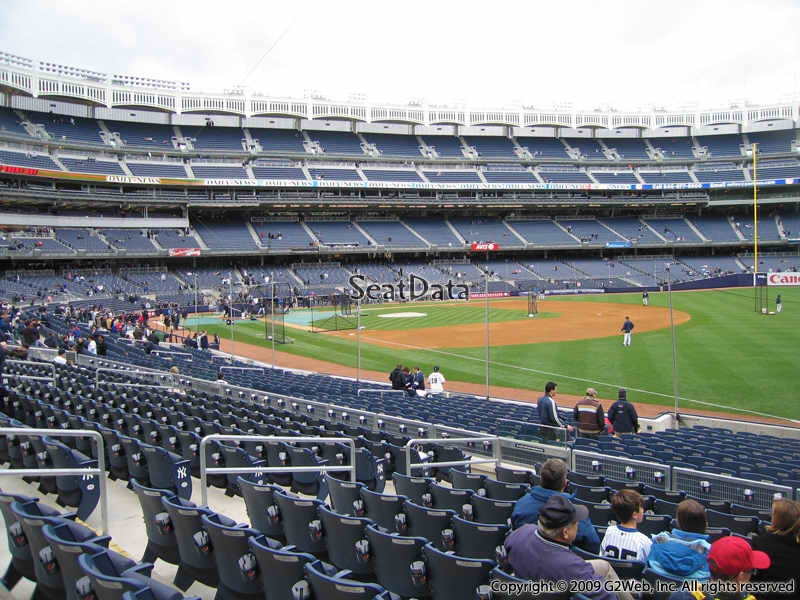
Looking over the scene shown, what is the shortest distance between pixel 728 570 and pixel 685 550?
48 cm

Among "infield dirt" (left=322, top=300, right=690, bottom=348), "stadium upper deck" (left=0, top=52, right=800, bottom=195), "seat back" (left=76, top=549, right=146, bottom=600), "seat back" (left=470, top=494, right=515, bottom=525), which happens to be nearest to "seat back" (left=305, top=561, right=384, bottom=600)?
"seat back" (left=76, top=549, right=146, bottom=600)

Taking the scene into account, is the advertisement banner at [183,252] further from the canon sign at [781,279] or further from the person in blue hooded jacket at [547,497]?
the person in blue hooded jacket at [547,497]

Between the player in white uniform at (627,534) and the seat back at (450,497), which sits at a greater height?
the player in white uniform at (627,534)

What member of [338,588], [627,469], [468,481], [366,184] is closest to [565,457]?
[627,469]

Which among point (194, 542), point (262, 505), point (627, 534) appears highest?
point (627, 534)

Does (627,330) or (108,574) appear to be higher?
(108,574)

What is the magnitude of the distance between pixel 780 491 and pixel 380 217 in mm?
71652

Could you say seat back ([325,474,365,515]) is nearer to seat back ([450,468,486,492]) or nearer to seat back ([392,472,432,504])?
seat back ([392,472,432,504])

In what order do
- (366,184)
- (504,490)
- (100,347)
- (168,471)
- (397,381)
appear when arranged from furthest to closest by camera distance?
1. (366,184)
2. (100,347)
3. (397,381)
4. (168,471)
5. (504,490)

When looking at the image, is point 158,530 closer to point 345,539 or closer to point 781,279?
point 345,539

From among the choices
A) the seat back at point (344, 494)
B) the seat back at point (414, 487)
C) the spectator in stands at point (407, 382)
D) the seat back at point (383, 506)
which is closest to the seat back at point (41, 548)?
the seat back at point (344, 494)

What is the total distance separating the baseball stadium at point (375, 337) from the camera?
17.8ft

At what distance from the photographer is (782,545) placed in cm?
398

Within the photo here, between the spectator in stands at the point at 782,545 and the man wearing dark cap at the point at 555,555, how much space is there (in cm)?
96
